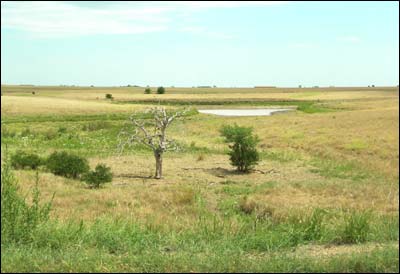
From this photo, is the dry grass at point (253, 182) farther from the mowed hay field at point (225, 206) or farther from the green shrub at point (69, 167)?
the green shrub at point (69, 167)

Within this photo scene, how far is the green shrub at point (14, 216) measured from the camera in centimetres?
585

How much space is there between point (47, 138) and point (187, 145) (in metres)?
11.8

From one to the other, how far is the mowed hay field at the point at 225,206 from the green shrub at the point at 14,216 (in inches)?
5.7

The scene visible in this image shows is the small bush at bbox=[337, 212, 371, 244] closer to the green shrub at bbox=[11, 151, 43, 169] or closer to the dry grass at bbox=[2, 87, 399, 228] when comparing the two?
the dry grass at bbox=[2, 87, 399, 228]

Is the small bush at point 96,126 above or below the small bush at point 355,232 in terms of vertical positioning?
below

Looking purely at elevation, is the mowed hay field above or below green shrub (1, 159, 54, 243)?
below

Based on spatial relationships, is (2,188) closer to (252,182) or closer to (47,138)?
(252,182)

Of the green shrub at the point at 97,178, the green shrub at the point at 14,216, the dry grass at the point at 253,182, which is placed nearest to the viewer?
the green shrub at the point at 14,216

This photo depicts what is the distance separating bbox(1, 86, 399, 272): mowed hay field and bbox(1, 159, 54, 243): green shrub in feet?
0.48

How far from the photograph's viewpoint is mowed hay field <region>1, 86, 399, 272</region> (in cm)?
531

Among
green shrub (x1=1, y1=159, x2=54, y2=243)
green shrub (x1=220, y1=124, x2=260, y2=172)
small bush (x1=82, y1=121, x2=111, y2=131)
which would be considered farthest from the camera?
small bush (x1=82, y1=121, x2=111, y2=131)

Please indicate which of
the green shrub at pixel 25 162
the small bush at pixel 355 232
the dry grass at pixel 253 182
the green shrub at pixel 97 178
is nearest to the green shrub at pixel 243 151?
the dry grass at pixel 253 182

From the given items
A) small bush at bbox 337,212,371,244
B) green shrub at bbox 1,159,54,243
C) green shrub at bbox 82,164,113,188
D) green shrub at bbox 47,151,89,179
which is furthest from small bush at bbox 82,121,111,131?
small bush at bbox 337,212,371,244

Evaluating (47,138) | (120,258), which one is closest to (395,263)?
(120,258)
